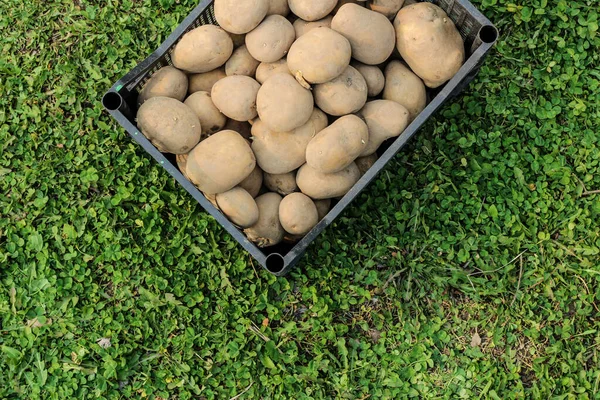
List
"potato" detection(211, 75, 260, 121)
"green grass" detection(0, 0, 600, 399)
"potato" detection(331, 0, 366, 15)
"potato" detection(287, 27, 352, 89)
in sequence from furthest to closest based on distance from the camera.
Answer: "green grass" detection(0, 0, 600, 399), "potato" detection(331, 0, 366, 15), "potato" detection(211, 75, 260, 121), "potato" detection(287, 27, 352, 89)

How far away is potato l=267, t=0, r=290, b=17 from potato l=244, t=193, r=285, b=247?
713 millimetres

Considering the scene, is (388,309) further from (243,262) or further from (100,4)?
(100,4)

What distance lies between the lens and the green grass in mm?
2609

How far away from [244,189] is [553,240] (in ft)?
4.69

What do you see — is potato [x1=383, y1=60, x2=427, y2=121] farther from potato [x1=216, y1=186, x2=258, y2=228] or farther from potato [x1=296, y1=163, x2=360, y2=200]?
potato [x1=216, y1=186, x2=258, y2=228]

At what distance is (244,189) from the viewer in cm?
238

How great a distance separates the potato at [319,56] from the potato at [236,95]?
177 mm

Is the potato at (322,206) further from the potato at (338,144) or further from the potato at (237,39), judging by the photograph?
the potato at (237,39)

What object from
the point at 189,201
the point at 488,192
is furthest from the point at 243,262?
the point at 488,192

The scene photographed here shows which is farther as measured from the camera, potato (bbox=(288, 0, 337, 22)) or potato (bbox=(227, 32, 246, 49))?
potato (bbox=(227, 32, 246, 49))

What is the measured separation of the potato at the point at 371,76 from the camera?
7.93 feet

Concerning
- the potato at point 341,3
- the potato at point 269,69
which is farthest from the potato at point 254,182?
the potato at point 341,3

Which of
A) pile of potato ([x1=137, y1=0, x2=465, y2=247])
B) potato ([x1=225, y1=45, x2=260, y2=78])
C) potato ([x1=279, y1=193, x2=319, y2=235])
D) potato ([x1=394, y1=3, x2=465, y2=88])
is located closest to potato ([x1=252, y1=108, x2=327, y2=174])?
pile of potato ([x1=137, y1=0, x2=465, y2=247])

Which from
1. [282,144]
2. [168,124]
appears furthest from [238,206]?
[168,124]
